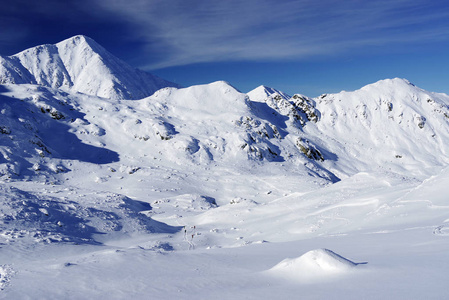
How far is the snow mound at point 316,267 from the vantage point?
9.73 meters

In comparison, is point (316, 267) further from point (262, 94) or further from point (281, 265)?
point (262, 94)

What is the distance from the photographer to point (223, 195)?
5791 centimetres

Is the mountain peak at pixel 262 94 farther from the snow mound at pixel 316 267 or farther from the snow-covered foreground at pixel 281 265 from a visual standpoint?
the snow mound at pixel 316 267

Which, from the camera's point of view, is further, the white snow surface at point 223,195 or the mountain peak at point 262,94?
the mountain peak at point 262,94

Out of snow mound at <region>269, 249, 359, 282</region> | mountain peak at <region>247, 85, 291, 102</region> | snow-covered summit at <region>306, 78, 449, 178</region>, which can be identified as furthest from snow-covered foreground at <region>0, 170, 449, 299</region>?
mountain peak at <region>247, 85, 291, 102</region>

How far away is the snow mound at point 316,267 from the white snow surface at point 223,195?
0.14 feet

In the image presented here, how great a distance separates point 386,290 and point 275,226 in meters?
21.1

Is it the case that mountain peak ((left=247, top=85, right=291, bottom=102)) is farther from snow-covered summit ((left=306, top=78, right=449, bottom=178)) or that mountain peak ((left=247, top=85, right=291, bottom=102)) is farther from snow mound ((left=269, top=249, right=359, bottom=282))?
snow mound ((left=269, top=249, right=359, bottom=282))

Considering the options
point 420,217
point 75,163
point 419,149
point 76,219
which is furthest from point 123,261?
point 419,149

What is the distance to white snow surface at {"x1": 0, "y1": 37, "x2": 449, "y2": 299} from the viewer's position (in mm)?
10133

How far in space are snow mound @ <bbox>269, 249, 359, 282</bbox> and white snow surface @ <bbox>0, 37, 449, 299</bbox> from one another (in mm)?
42

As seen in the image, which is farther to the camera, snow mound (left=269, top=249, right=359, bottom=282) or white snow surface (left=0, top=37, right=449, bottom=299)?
white snow surface (left=0, top=37, right=449, bottom=299)

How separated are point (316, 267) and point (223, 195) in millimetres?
48162

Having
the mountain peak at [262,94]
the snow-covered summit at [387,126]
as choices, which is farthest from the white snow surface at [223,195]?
the mountain peak at [262,94]
